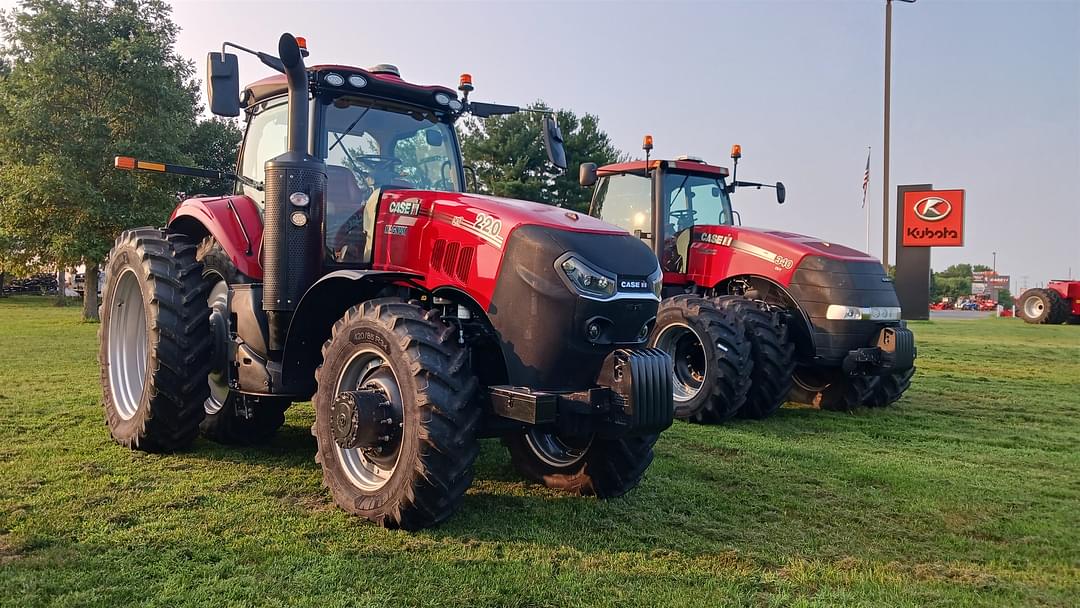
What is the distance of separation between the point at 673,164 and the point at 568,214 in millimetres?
4810

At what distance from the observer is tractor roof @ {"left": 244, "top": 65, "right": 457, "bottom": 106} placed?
4.98m

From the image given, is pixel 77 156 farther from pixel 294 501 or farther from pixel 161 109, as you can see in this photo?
pixel 294 501

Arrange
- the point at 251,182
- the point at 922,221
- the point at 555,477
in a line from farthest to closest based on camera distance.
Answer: the point at 922,221 → the point at 251,182 → the point at 555,477

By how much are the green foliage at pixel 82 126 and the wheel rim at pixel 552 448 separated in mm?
18724

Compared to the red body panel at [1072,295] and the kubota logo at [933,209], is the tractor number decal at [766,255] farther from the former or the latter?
the red body panel at [1072,295]

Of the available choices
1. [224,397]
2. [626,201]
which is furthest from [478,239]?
[626,201]

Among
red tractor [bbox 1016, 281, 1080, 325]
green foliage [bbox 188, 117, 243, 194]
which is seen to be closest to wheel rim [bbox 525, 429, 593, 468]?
green foliage [bbox 188, 117, 243, 194]

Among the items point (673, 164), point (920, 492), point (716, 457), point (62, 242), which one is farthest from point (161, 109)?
point (920, 492)

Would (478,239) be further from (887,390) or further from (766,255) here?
(887,390)

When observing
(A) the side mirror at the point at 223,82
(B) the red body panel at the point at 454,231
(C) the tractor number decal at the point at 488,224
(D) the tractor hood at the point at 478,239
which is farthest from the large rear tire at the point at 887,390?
(A) the side mirror at the point at 223,82

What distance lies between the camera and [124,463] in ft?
16.8

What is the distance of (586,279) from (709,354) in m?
3.74

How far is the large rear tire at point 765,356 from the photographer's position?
291 inches

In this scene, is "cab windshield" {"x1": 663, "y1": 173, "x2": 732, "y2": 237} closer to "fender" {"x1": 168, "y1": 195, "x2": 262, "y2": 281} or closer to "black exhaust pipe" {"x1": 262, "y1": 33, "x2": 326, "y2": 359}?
"fender" {"x1": 168, "y1": 195, "x2": 262, "y2": 281}
